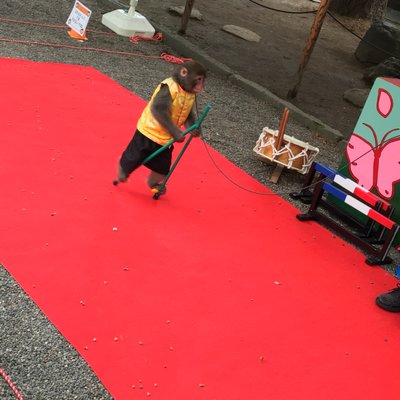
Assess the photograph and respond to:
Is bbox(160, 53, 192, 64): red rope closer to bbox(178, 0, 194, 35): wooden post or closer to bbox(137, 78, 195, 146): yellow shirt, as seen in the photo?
bbox(178, 0, 194, 35): wooden post

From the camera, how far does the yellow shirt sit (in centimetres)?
389

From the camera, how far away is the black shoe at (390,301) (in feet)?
12.3

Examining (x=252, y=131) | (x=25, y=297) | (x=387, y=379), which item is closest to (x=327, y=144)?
(x=252, y=131)

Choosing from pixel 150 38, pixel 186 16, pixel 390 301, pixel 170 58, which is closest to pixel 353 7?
pixel 186 16

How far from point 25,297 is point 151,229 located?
3.65ft

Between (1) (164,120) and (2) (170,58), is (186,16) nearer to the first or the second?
(2) (170,58)

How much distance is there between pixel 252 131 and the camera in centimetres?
625

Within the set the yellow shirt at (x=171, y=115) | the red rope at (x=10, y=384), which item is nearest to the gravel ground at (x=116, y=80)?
the red rope at (x=10, y=384)

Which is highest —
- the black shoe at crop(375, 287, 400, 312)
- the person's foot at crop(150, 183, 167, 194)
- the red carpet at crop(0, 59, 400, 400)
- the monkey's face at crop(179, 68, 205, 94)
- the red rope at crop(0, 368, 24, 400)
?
the monkey's face at crop(179, 68, 205, 94)

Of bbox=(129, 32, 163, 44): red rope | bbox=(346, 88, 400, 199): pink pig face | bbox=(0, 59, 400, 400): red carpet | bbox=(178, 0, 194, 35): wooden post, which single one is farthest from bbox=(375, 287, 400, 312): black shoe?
bbox=(178, 0, 194, 35): wooden post

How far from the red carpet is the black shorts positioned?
227 millimetres

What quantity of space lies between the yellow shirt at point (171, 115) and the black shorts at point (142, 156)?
0.05 m

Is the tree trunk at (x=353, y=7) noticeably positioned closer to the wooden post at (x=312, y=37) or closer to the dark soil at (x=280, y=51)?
the dark soil at (x=280, y=51)

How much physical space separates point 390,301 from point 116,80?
3.95 m
